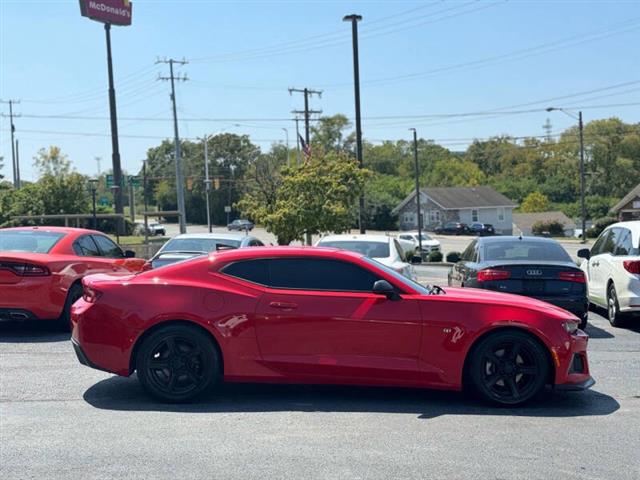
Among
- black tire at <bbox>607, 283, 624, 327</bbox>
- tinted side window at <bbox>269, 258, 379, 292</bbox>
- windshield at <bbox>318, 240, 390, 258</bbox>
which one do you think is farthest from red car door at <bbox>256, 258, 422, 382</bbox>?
windshield at <bbox>318, 240, 390, 258</bbox>

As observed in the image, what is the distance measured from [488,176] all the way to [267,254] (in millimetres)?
123948

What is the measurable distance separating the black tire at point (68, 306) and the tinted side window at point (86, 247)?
606 mm

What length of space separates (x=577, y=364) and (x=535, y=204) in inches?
3817

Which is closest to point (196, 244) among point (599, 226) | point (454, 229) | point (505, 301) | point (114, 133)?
point (505, 301)

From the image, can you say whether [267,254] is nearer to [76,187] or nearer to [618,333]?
[618,333]

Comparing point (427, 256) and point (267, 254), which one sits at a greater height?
point (267, 254)

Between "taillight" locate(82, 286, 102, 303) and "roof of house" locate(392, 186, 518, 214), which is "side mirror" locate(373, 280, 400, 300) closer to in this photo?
"taillight" locate(82, 286, 102, 303)

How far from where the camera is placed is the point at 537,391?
6387 millimetres

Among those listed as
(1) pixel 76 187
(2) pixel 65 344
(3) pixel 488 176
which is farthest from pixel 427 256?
(3) pixel 488 176

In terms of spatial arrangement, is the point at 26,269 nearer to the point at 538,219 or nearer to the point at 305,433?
the point at 305,433

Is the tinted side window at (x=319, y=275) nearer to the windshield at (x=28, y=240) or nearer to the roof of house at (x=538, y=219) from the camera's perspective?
the windshield at (x=28, y=240)

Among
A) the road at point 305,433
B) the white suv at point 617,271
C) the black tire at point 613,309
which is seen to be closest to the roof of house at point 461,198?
the white suv at point 617,271

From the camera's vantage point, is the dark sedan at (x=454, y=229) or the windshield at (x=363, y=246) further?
the dark sedan at (x=454, y=229)

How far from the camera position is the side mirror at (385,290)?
6.33 m
